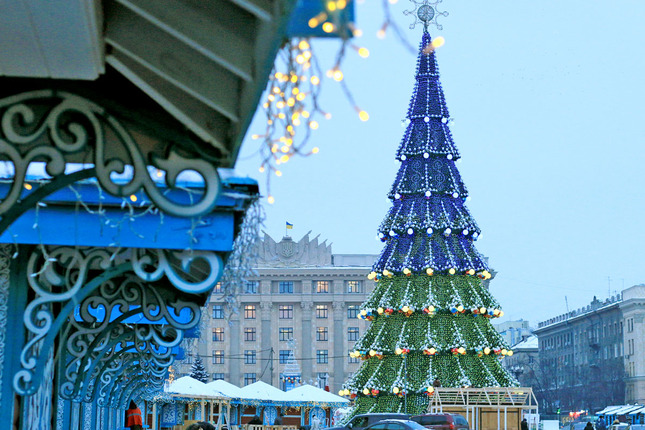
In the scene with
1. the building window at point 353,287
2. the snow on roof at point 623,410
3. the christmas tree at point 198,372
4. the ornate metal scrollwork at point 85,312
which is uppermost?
the building window at point 353,287

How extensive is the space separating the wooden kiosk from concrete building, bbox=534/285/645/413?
80145 mm

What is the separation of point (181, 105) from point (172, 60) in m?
0.38

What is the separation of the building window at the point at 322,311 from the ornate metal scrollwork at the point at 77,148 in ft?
338

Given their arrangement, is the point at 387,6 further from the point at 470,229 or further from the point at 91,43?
the point at 470,229

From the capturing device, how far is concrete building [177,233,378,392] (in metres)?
106

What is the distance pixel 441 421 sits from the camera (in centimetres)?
3086

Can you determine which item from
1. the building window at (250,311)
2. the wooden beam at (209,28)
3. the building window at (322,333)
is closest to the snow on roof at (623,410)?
the building window at (322,333)

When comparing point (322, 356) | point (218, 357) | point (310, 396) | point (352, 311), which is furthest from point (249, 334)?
point (310, 396)

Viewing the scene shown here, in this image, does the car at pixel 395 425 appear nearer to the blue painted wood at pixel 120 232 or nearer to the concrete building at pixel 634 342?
the blue painted wood at pixel 120 232

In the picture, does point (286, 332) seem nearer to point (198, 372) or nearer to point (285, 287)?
point (285, 287)

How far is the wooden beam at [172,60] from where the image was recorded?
5086 millimetres

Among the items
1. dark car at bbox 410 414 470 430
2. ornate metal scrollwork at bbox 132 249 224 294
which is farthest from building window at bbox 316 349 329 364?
ornate metal scrollwork at bbox 132 249 224 294

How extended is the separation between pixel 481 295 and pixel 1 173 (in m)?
28.9

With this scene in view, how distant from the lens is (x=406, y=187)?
1412 inches
